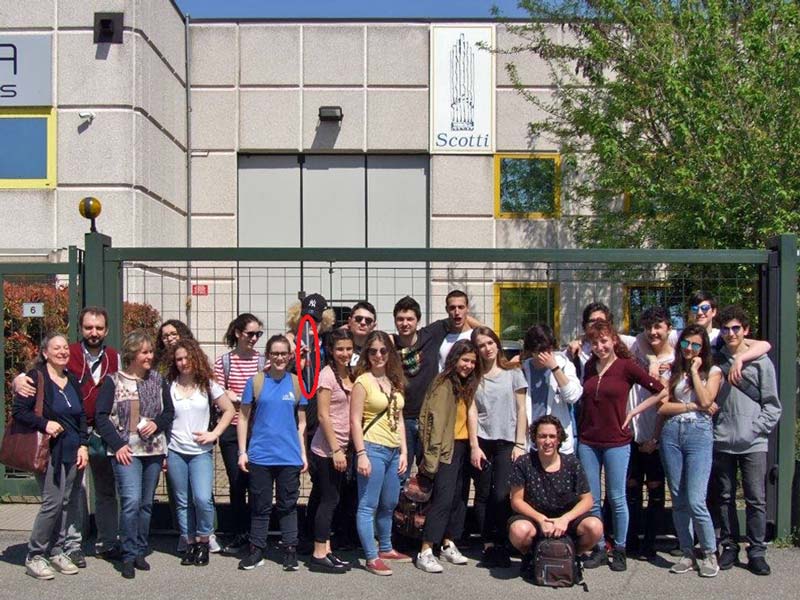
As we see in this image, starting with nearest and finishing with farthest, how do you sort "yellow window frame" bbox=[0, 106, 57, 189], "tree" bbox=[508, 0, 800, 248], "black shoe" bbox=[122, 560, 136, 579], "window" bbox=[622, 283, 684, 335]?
"black shoe" bbox=[122, 560, 136, 579] < "window" bbox=[622, 283, 684, 335] < "tree" bbox=[508, 0, 800, 248] < "yellow window frame" bbox=[0, 106, 57, 189]

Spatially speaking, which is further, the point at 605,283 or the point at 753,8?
the point at 753,8

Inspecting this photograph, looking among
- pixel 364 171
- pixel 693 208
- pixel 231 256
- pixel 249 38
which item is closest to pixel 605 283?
pixel 693 208

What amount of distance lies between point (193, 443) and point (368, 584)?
154 centimetres

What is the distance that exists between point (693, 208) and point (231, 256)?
5442 mm

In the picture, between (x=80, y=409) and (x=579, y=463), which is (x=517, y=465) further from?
(x=80, y=409)

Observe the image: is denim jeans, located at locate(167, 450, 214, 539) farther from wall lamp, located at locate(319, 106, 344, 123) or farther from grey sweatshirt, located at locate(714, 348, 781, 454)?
wall lamp, located at locate(319, 106, 344, 123)

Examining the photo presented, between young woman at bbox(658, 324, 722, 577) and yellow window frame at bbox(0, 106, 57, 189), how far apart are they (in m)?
10.2

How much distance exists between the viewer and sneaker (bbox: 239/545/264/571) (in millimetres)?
6171

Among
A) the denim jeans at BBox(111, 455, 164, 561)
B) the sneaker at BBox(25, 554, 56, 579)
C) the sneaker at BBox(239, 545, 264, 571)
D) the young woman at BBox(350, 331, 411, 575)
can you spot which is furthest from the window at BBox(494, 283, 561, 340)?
the sneaker at BBox(25, 554, 56, 579)

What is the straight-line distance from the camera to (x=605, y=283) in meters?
8.05

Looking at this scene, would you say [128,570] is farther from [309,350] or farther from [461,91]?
[461,91]

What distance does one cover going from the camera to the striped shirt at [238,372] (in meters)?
6.69

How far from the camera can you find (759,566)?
6.10 metres

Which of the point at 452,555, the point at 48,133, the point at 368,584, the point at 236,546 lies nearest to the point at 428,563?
the point at 452,555
